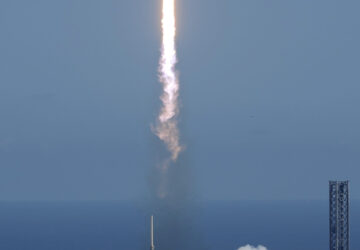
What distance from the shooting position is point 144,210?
373ft

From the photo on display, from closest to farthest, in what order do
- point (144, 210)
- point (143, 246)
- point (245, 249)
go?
point (144, 210)
point (143, 246)
point (245, 249)

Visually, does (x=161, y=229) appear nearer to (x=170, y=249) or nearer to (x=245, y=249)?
(x=170, y=249)

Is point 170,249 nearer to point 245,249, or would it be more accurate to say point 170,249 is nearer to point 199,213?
point 199,213

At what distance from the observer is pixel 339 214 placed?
381ft

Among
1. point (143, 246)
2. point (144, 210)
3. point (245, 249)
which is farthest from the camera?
point (245, 249)

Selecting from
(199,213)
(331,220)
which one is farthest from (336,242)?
(199,213)

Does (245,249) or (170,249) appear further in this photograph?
(245,249)

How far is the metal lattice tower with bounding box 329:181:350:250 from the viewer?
115 metres

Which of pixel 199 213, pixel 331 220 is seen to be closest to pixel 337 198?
pixel 331 220

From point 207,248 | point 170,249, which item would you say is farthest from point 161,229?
point 207,248

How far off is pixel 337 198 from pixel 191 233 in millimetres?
16000

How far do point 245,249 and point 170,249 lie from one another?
20.0 metres

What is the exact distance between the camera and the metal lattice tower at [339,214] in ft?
378

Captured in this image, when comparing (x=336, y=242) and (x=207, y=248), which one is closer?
(x=336, y=242)
